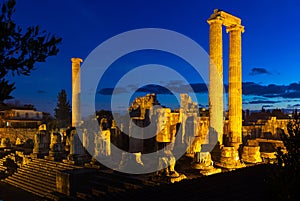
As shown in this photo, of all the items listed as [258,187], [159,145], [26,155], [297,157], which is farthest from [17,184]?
[297,157]

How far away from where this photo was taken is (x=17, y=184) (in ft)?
50.6

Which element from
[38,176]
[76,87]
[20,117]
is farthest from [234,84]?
[20,117]

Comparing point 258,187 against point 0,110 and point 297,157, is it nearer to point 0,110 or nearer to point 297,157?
point 297,157

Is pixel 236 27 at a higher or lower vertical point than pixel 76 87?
higher

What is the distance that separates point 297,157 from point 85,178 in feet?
29.6

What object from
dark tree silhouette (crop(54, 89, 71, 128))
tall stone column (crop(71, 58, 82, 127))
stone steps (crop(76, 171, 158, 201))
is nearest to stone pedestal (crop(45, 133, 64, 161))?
stone steps (crop(76, 171, 158, 201))

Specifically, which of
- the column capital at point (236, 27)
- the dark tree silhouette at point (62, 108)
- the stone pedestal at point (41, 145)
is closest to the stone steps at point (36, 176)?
the stone pedestal at point (41, 145)

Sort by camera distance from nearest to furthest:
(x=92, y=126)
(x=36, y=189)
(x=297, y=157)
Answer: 1. (x=297, y=157)
2. (x=36, y=189)
3. (x=92, y=126)

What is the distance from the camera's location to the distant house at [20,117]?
4019cm

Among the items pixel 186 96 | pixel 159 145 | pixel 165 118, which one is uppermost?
pixel 186 96

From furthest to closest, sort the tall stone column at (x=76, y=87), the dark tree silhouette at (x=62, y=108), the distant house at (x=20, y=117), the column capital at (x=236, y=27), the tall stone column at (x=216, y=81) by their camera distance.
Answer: the dark tree silhouette at (x=62, y=108) < the distant house at (x=20, y=117) < the tall stone column at (x=76, y=87) < the column capital at (x=236, y=27) < the tall stone column at (x=216, y=81)

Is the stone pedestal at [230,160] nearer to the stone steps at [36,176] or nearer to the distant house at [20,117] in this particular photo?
the stone steps at [36,176]

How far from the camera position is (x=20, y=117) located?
4972cm

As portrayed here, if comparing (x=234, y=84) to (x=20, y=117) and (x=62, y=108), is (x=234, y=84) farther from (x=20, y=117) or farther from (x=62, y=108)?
(x=20, y=117)
